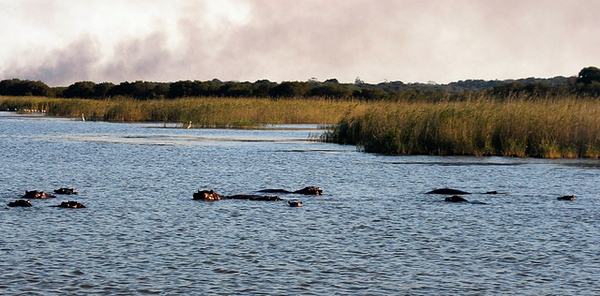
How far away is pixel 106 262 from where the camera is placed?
998 cm

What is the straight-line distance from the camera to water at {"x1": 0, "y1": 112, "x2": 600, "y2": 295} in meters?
9.11

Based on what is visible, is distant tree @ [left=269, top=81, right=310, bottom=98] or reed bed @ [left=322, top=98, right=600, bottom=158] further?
distant tree @ [left=269, top=81, right=310, bottom=98]

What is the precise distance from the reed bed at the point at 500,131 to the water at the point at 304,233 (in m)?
3.89

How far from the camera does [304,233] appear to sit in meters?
12.1

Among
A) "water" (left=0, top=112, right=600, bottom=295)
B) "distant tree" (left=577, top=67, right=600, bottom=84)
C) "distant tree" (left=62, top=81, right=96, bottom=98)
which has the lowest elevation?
"water" (left=0, top=112, right=600, bottom=295)

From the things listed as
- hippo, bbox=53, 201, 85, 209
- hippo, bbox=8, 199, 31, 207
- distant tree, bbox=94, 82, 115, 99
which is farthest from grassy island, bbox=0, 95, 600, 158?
distant tree, bbox=94, 82, 115, 99

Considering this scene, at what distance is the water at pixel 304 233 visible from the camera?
9.11 meters

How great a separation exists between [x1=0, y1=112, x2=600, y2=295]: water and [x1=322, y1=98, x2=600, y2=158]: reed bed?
12.8 ft

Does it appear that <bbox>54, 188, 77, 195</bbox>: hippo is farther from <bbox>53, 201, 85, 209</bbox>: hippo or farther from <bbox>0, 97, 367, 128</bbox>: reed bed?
<bbox>0, 97, 367, 128</bbox>: reed bed

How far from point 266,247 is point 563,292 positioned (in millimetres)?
3811

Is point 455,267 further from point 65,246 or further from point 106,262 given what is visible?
point 65,246

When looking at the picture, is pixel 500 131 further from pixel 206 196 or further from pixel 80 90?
pixel 80 90

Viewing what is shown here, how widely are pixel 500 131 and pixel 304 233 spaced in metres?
16.5

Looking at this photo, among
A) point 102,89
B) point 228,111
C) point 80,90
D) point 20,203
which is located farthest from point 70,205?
point 80,90
